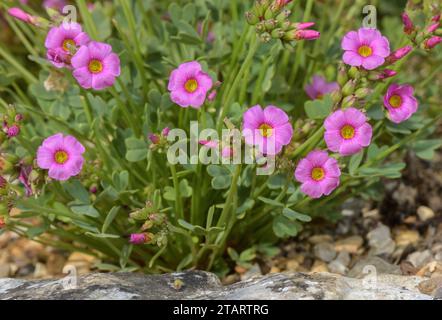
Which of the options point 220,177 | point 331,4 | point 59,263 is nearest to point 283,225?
point 220,177

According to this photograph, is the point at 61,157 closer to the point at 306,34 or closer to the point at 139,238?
the point at 139,238

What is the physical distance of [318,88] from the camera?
285 centimetres

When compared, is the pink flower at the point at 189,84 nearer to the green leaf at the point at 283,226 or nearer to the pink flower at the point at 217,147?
the pink flower at the point at 217,147

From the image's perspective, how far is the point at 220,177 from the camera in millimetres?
2314

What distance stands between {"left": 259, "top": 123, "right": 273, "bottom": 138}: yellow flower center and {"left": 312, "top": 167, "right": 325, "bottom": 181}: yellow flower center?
22 cm

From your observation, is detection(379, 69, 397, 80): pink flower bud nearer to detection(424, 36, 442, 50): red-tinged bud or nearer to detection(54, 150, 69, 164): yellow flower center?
detection(424, 36, 442, 50): red-tinged bud

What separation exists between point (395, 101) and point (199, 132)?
0.67 m

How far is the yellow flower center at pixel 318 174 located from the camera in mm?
2189

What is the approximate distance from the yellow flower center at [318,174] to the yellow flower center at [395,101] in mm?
369

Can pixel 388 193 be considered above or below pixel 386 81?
below

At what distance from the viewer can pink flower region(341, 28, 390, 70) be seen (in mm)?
2117

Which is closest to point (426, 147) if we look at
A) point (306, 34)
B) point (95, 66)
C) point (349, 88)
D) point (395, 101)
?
point (395, 101)

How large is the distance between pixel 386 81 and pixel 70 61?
112 cm
